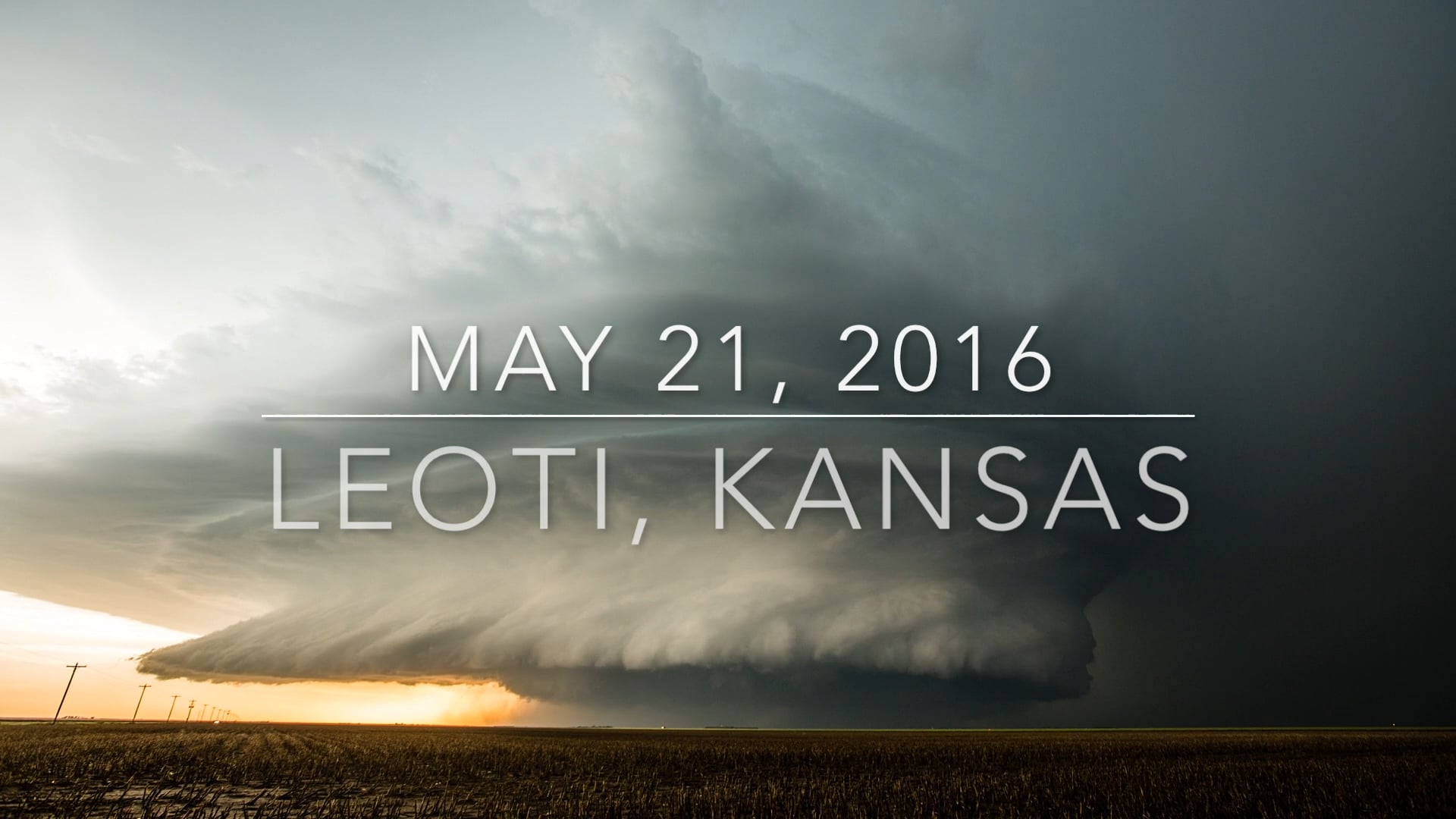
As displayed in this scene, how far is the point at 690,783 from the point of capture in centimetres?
3772

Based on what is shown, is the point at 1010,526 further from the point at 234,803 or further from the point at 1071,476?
the point at 234,803

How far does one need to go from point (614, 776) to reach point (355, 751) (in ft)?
84.5

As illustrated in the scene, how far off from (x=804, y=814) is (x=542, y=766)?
23.4 meters

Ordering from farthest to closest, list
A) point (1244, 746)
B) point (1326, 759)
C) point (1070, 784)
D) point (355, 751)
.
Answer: point (1244, 746), point (355, 751), point (1326, 759), point (1070, 784)

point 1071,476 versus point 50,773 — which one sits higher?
point 1071,476

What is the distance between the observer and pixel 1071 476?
2914 cm

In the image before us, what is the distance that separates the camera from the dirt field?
92.1 feet

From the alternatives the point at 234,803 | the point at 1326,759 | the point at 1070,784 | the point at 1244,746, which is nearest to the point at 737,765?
the point at 1070,784

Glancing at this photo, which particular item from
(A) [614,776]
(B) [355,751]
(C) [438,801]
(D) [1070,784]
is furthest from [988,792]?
(B) [355,751]

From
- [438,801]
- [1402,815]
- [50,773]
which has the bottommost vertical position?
[1402,815]

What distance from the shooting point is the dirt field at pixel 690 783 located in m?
28.1

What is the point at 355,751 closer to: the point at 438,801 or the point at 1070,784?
the point at 438,801

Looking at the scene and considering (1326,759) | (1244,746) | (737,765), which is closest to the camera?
(737,765)

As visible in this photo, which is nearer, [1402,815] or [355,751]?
[1402,815]
